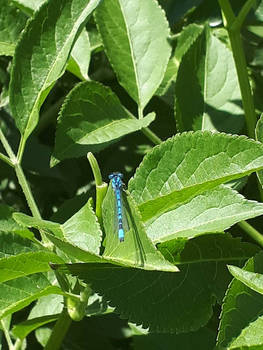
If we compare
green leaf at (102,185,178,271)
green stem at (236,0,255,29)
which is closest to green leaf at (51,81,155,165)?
green stem at (236,0,255,29)

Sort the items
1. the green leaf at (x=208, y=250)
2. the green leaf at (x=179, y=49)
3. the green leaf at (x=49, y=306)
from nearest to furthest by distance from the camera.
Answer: the green leaf at (x=208, y=250) → the green leaf at (x=49, y=306) → the green leaf at (x=179, y=49)

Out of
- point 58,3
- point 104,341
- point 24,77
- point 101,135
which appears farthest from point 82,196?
point 104,341

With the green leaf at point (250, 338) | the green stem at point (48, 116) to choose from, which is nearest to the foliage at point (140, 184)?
the green leaf at point (250, 338)

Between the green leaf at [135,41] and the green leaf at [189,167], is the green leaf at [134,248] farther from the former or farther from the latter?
the green leaf at [135,41]

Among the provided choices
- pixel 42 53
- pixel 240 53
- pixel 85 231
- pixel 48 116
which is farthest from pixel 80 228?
pixel 48 116

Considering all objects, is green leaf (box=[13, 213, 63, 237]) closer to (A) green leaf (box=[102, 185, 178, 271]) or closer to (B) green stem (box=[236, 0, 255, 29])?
(A) green leaf (box=[102, 185, 178, 271])

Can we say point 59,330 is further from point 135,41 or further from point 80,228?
point 135,41

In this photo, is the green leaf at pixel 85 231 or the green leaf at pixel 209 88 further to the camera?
the green leaf at pixel 209 88

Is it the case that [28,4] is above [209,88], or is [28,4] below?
above
